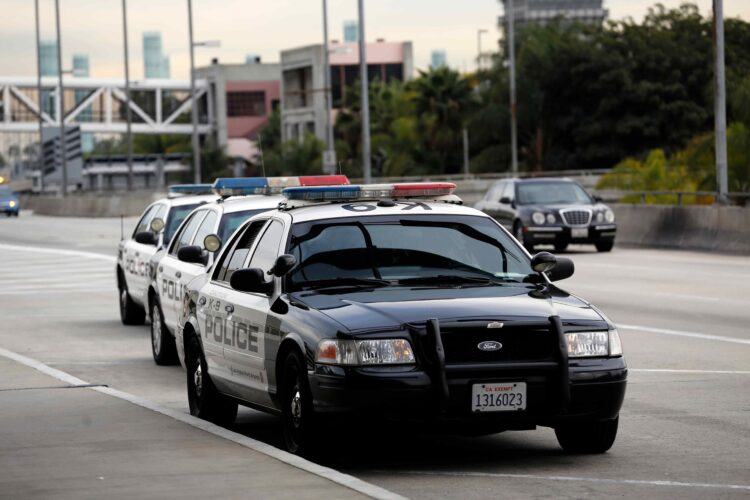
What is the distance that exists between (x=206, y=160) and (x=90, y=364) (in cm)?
14046

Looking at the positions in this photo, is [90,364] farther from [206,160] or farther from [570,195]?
[206,160]

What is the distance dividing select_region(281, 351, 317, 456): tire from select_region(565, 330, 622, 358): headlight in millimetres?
1483

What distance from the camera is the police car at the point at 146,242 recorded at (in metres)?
20.0

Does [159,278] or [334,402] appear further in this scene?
[159,278]

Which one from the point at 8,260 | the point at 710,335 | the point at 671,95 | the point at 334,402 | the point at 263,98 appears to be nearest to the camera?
the point at 334,402

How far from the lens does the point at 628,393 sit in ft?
43.6

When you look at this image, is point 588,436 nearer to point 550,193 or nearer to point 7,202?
point 550,193

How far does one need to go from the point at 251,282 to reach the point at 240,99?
16798 cm

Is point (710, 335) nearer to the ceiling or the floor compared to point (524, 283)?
nearer to the floor

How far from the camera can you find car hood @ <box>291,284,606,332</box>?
31.4ft

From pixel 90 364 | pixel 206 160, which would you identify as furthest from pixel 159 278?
pixel 206 160

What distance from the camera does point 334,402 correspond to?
9492mm

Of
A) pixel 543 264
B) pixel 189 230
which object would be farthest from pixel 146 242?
pixel 543 264

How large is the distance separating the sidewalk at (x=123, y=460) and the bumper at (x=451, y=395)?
1.71ft
